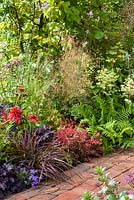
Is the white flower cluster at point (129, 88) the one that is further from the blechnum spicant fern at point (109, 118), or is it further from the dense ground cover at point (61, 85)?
the blechnum spicant fern at point (109, 118)

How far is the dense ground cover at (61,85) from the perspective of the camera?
13.5ft

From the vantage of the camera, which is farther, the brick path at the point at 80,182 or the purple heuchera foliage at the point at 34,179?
the purple heuchera foliage at the point at 34,179

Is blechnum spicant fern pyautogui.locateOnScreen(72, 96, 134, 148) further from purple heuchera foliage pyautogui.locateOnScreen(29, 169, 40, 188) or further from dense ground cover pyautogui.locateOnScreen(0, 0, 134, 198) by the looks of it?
purple heuchera foliage pyautogui.locateOnScreen(29, 169, 40, 188)

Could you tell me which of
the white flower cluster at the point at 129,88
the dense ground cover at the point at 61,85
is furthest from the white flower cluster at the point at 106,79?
the white flower cluster at the point at 129,88

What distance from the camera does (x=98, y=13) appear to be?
20.7 ft

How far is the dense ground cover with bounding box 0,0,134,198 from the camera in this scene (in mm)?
4105

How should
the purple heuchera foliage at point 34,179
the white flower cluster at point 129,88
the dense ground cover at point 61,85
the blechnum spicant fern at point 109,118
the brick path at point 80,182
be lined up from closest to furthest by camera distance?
the brick path at point 80,182 < the purple heuchera foliage at point 34,179 < the dense ground cover at point 61,85 < the blechnum spicant fern at point 109,118 < the white flower cluster at point 129,88

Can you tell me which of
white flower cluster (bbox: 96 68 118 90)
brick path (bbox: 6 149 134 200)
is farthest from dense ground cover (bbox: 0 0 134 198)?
brick path (bbox: 6 149 134 200)

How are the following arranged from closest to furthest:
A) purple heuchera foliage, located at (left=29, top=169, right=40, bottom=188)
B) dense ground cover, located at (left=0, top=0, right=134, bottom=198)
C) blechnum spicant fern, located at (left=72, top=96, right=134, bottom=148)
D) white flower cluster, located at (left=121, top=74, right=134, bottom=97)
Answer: purple heuchera foliage, located at (left=29, top=169, right=40, bottom=188), dense ground cover, located at (left=0, top=0, right=134, bottom=198), blechnum spicant fern, located at (left=72, top=96, right=134, bottom=148), white flower cluster, located at (left=121, top=74, right=134, bottom=97)

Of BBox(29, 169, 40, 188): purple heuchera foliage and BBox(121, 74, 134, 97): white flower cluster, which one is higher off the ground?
BBox(121, 74, 134, 97): white flower cluster

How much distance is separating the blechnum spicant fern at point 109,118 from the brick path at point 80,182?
0.36 meters

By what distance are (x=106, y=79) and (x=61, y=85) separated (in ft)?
1.88

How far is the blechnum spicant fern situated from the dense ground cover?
1 centimetres

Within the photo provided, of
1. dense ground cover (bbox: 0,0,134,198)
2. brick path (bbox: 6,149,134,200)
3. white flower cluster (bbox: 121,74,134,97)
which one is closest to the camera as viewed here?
brick path (bbox: 6,149,134,200)
